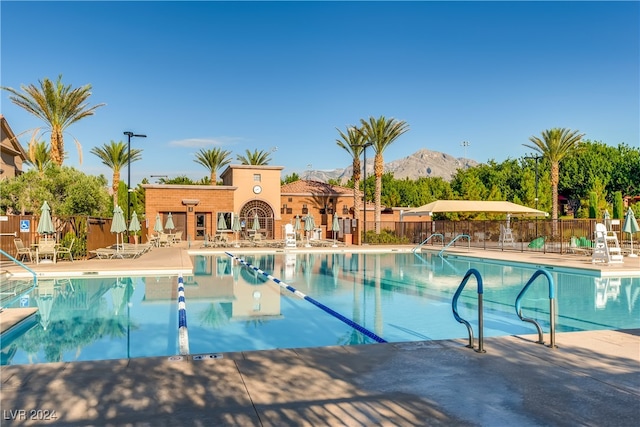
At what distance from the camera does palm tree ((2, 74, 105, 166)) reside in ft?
96.6

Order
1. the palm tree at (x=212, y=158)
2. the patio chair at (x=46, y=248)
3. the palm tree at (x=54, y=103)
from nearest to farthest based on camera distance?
the patio chair at (x=46, y=248) → the palm tree at (x=54, y=103) → the palm tree at (x=212, y=158)

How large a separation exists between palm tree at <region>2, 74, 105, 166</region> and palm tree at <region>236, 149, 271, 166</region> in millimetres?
25423

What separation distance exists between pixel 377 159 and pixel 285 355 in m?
33.8

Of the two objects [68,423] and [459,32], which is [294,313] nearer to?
[68,423]

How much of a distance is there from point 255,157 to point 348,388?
52.0 metres

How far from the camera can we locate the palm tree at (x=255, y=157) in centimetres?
5544

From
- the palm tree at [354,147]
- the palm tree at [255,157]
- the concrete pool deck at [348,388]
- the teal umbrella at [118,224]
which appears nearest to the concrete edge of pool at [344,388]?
the concrete pool deck at [348,388]

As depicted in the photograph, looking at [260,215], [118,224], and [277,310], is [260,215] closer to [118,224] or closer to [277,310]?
[118,224]

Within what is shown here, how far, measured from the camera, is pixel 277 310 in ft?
36.5

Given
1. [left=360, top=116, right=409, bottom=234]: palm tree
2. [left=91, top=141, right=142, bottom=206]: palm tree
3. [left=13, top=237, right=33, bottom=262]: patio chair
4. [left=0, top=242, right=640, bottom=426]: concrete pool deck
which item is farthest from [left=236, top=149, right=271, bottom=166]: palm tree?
[left=0, top=242, right=640, bottom=426]: concrete pool deck

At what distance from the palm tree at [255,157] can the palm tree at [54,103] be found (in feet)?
83.4

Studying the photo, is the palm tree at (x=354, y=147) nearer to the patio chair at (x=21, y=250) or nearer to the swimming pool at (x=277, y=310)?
the swimming pool at (x=277, y=310)

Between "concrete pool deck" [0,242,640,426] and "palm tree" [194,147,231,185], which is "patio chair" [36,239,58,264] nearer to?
"concrete pool deck" [0,242,640,426]

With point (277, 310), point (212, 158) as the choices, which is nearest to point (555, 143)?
point (212, 158)
